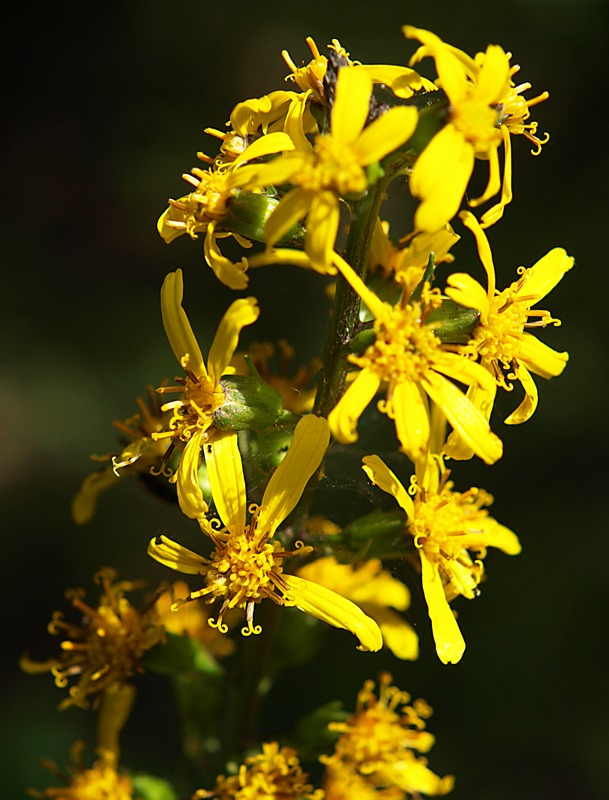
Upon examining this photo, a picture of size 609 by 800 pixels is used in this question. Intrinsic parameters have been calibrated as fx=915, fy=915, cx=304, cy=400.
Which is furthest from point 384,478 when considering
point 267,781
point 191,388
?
point 267,781

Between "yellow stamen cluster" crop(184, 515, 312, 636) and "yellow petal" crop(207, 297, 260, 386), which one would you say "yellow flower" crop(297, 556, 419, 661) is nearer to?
"yellow stamen cluster" crop(184, 515, 312, 636)

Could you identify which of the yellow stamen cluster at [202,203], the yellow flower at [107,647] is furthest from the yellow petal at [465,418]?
the yellow flower at [107,647]

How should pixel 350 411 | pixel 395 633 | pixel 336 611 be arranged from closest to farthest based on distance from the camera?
pixel 350 411, pixel 336 611, pixel 395 633

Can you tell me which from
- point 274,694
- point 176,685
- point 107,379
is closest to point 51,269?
point 107,379

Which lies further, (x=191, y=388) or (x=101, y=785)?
(x=101, y=785)

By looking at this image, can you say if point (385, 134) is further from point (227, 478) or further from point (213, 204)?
point (227, 478)

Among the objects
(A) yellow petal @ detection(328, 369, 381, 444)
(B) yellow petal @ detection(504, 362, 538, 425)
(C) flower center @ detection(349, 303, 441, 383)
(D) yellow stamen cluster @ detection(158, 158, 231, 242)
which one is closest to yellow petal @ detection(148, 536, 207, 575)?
(A) yellow petal @ detection(328, 369, 381, 444)

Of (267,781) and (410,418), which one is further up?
(410,418)

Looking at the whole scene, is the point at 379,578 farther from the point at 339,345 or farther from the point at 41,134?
the point at 41,134
